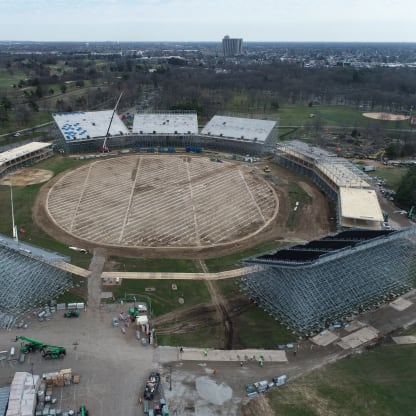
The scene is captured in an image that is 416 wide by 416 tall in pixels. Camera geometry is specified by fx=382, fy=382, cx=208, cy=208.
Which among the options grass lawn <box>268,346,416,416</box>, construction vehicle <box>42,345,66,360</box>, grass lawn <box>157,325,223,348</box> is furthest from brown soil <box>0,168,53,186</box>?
grass lawn <box>268,346,416,416</box>

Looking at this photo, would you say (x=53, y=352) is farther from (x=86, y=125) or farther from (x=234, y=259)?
(x=86, y=125)

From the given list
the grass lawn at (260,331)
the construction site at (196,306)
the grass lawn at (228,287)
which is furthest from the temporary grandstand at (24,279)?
the grass lawn at (260,331)

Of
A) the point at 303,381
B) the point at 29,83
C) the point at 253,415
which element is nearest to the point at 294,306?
the point at 303,381

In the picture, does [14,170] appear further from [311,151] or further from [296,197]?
[311,151]

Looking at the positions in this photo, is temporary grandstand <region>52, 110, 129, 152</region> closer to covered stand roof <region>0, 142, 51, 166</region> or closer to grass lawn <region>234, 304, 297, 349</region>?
covered stand roof <region>0, 142, 51, 166</region>

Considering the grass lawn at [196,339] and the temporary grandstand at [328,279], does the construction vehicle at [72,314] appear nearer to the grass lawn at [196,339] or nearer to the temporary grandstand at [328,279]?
the grass lawn at [196,339]

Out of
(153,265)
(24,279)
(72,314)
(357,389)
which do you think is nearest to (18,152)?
(24,279)
